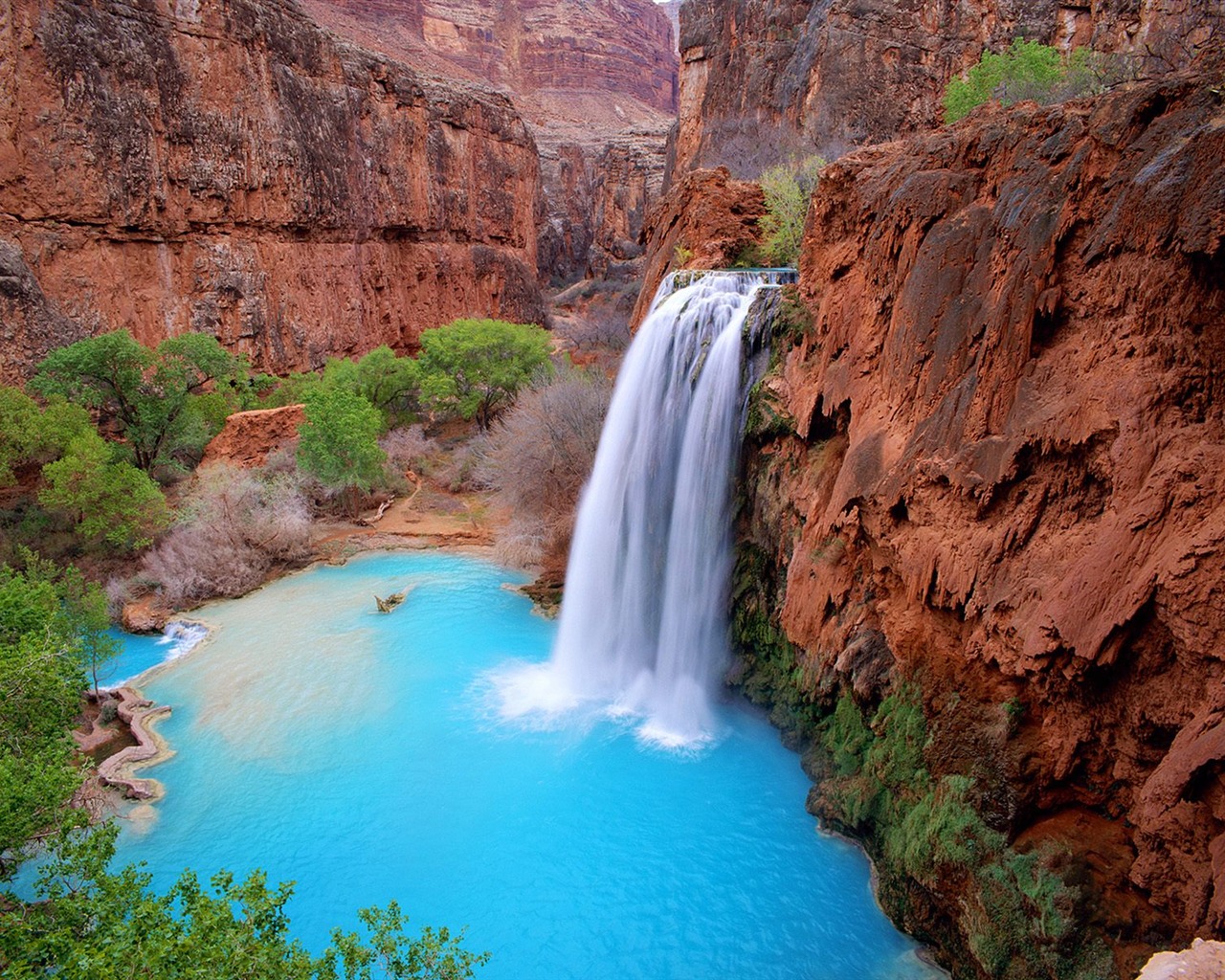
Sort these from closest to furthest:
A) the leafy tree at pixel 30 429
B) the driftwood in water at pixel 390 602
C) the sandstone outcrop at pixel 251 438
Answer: the driftwood in water at pixel 390 602 → the leafy tree at pixel 30 429 → the sandstone outcrop at pixel 251 438

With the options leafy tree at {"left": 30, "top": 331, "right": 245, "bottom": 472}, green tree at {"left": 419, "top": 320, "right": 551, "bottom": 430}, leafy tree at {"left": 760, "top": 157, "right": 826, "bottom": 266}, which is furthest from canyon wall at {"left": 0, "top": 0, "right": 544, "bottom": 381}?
leafy tree at {"left": 760, "top": 157, "right": 826, "bottom": 266}

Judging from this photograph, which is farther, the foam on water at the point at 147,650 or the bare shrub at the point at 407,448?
the bare shrub at the point at 407,448

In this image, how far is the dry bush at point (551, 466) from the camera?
56.3 ft

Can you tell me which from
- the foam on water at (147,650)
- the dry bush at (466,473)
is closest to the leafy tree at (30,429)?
the foam on water at (147,650)

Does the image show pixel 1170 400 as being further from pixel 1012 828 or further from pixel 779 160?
pixel 779 160

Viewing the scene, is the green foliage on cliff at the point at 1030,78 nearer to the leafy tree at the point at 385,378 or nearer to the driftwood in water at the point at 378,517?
the driftwood in water at the point at 378,517

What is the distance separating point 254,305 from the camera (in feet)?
85.3

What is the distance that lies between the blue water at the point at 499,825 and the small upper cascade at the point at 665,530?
0.86m

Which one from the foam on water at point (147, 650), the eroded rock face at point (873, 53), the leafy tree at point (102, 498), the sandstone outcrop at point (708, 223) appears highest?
the eroded rock face at point (873, 53)

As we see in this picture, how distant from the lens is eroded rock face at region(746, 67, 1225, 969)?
5.30 meters

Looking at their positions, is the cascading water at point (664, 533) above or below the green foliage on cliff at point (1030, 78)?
below

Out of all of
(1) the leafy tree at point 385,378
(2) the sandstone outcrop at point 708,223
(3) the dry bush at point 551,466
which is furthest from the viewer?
(1) the leafy tree at point 385,378

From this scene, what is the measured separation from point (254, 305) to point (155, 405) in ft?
25.4

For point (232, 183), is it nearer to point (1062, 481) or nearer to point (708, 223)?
point (708, 223)
